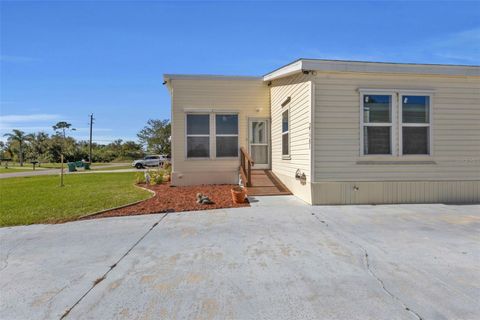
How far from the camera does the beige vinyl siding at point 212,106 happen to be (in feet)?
37.9

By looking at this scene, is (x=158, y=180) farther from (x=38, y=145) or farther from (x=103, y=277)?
(x=38, y=145)

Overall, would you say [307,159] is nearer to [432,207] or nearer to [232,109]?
[432,207]

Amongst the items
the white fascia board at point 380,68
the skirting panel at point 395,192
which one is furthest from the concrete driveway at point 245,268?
the white fascia board at point 380,68

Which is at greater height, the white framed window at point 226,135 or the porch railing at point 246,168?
the white framed window at point 226,135

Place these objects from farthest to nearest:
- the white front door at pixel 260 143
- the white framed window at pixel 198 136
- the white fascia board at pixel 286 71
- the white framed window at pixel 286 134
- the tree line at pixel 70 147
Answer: the tree line at pixel 70 147 < the white front door at pixel 260 143 < the white framed window at pixel 198 136 < the white framed window at pixel 286 134 < the white fascia board at pixel 286 71

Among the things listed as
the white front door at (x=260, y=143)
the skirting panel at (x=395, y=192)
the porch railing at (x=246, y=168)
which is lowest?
the skirting panel at (x=395, y=192)

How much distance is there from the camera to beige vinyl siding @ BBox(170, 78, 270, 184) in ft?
37.9

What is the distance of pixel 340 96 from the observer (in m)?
7.94

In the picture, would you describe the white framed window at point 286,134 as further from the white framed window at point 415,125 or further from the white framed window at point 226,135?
the white framed window at point 415,125

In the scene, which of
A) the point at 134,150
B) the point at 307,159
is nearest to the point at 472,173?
the point at 307,159

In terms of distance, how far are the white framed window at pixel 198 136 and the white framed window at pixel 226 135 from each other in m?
0.38

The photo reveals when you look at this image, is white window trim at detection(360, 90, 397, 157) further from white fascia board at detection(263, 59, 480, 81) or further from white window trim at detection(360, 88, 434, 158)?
white fascia board at detection(263, 59, 480, 81)

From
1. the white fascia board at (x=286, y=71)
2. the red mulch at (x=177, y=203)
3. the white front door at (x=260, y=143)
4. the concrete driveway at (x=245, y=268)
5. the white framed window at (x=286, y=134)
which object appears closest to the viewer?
the concrete driveway at (x=245, y=268)

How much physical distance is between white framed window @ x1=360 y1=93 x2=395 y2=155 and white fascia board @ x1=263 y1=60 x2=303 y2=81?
2.04 metres
